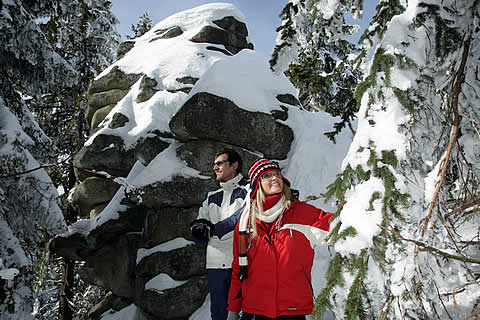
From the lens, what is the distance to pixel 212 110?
8.22 m

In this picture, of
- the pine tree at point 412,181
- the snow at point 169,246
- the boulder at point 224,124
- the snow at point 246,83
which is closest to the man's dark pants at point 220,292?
the pine tree at point 412,181

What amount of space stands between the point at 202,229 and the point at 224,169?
0.77m

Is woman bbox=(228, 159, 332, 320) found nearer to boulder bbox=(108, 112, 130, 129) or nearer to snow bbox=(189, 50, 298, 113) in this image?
snow bbox=(189, 50, 298, 113)

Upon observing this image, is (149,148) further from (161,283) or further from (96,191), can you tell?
(161,283)

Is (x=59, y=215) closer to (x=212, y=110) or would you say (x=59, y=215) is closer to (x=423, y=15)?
(x=212, y=110)

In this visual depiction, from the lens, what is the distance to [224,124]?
822 cm

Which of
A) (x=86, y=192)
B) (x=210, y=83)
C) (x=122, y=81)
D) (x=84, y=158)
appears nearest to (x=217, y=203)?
(x=210, y=83)

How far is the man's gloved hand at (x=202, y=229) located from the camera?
3270 millimetres

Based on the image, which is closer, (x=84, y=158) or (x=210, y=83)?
(x=210, y=83)

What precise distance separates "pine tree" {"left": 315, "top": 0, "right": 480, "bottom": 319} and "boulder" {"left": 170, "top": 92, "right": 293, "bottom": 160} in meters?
6.64

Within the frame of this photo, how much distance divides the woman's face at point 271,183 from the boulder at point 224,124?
18.6 ft

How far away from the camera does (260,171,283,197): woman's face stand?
2588 mm

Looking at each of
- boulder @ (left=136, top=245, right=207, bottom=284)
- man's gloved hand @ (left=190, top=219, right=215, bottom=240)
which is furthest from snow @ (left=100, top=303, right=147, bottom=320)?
man's gloved hand @ (left=190, top=219, right=215, bottom=240)

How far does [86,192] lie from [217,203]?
9077 millimetres
